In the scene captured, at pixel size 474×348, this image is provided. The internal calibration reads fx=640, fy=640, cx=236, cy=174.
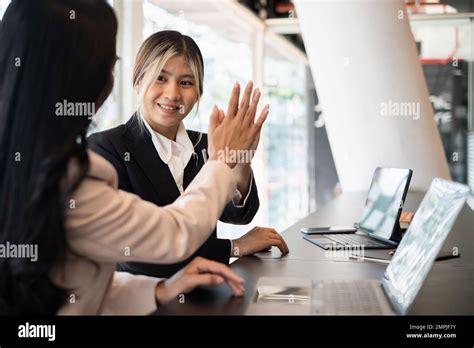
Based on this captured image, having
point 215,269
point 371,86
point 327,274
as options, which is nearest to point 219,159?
point 215,269

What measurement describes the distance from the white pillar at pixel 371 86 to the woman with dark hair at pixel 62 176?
2.97m

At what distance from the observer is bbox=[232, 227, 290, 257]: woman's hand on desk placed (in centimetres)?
164

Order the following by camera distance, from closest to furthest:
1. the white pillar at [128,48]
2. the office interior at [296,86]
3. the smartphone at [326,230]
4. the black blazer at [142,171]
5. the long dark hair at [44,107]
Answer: the long dark hair at [44,107] → the black blazer at [142,171] → the smartphone at [326,230] → the white pillar at [128,48] → the office interior at [296,86]

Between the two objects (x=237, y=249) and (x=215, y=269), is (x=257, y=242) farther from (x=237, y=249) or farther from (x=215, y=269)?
(x=215, y=269)

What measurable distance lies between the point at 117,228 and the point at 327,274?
24.8 inches

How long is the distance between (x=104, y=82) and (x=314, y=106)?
730 centimetres

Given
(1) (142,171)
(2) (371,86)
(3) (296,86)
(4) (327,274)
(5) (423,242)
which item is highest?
(3) (296,86)

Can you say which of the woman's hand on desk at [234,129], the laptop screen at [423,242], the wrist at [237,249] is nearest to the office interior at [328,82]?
the woman's hand on desk at [234,129]

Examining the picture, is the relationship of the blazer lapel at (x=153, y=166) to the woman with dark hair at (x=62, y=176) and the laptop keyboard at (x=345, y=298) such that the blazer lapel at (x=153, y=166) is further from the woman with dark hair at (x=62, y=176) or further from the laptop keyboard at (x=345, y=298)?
the woman with dark hair at (x=62, y=176)

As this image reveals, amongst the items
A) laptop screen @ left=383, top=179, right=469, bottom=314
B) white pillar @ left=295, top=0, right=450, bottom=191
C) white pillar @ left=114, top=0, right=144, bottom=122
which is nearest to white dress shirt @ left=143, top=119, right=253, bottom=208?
laptop screen @ left=383, top=179, right=469, bottom=314

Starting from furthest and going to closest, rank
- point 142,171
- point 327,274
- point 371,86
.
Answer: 1. point 371,86
2. point 142,171
3. point 327,274

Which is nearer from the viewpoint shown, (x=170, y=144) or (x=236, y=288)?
(x=236, y=288)

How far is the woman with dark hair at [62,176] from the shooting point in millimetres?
916

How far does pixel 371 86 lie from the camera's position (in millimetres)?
3902
